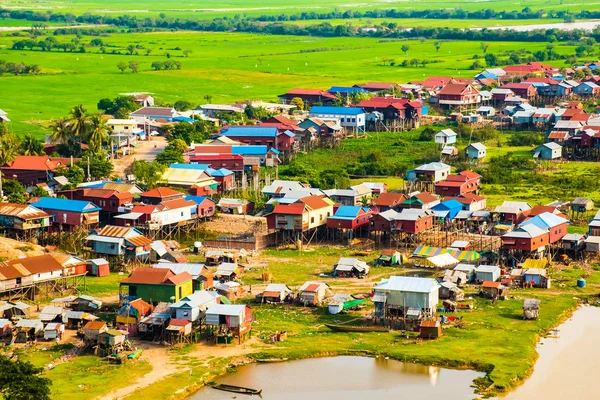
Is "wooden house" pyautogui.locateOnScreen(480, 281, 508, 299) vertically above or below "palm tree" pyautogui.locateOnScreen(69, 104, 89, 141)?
below

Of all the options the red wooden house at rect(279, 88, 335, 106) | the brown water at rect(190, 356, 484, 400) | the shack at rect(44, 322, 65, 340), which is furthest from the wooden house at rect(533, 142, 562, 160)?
the shack at rect(44, 322, 65, 340)

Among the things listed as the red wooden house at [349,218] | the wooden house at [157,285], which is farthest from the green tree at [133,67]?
the wooden house at [157,285]

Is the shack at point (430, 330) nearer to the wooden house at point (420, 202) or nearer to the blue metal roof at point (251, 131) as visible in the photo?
the wooden house at point (420, 202)

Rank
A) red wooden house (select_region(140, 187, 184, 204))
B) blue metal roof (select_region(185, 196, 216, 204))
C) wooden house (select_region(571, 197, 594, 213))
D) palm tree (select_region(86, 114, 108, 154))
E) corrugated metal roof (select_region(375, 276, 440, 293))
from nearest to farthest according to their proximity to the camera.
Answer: corrugated metal roof (select_region(375, 276, 440, 293)), wooden house (select_region(571, 197, 594, 213)), red wooden house (select_region(140, 187, 184, 204)), blue metal roof (select_region(185, 196, 216, 204)), palm tree (select_region(86, 114, 108, 154))

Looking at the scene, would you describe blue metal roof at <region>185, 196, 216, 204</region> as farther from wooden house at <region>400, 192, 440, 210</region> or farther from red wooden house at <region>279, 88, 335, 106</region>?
red wooden house at <region>279, 88, 335, 106</region>

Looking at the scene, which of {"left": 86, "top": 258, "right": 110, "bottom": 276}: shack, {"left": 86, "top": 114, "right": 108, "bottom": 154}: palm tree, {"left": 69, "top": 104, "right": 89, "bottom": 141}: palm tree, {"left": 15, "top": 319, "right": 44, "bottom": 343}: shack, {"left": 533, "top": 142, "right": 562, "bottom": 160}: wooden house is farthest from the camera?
{"left": 533, "top": 142, "right": 562, "bottom": 160}: wooden house

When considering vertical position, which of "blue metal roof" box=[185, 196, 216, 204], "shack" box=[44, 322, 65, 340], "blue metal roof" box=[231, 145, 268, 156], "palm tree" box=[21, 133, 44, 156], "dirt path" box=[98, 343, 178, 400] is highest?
"palm tree" box=[21, 133, 44, 156]

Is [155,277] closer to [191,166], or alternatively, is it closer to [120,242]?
[120,242]
